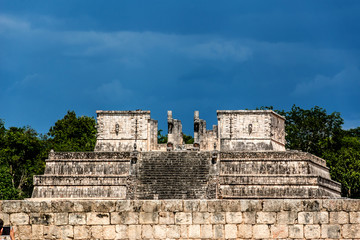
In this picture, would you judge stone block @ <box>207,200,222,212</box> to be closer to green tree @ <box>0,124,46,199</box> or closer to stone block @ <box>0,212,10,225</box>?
stone block @ <box>0,212,10,225</box>

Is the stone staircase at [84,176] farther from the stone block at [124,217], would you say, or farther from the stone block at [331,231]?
the stone block at [331,231]

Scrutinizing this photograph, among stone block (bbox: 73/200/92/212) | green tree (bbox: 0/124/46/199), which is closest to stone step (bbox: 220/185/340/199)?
stone block (bbox: 73/200/92/212)

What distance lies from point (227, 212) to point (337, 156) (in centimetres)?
3909

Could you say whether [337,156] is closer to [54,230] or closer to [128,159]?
[128,159]

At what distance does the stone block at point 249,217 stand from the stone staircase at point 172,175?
1681 centimetres

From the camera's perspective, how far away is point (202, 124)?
1721 inches

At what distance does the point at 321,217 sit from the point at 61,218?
651cm

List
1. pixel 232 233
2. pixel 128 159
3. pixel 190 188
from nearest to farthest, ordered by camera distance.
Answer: pixel 232 233, pixel 190 188, pixel 128 159

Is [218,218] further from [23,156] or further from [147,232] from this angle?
[23,156]

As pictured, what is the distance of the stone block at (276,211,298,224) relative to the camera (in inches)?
654

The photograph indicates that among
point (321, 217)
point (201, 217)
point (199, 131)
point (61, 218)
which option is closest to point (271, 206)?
point (321, 217)

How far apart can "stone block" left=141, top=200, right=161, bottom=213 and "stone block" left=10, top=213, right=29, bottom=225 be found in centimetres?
293

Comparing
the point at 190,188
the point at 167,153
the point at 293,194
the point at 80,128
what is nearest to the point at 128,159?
the point at 167,153

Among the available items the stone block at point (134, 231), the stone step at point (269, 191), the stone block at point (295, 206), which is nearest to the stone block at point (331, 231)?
the stone block at point (295, 206)
